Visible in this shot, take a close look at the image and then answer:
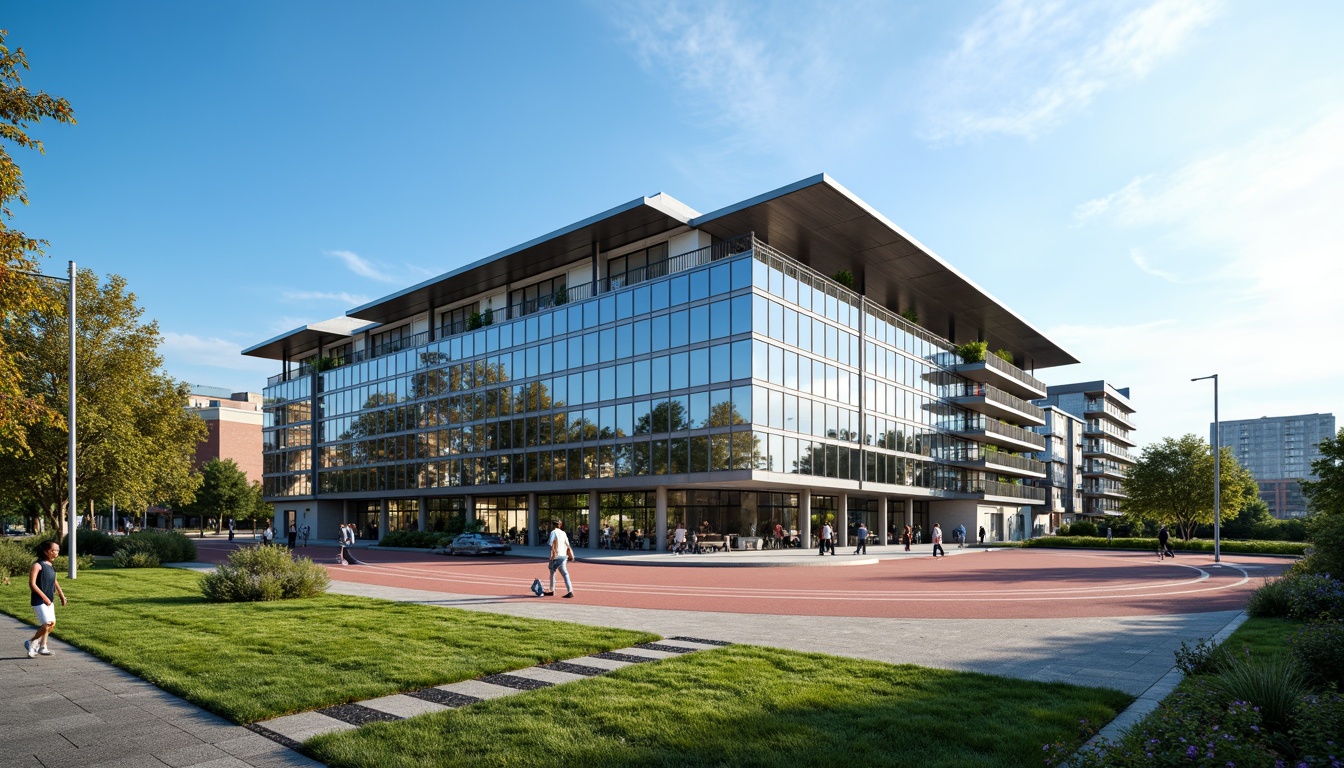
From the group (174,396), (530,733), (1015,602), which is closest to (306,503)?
(174,396)

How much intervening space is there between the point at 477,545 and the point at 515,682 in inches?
1405

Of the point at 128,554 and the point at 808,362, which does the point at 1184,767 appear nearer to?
the point at 128,554

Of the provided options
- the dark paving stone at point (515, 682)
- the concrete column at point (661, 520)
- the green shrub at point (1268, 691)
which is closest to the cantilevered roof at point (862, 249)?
the concrete column at point (661, 520)

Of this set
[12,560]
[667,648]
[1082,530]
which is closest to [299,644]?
[667,648]

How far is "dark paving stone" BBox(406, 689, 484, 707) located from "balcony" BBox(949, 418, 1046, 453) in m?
57.8

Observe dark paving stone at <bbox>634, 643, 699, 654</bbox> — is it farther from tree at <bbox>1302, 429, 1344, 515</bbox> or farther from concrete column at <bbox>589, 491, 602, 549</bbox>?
tree at <bbox>1302, 429, 1344, 515</bbox>

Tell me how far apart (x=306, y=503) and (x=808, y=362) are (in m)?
50.9

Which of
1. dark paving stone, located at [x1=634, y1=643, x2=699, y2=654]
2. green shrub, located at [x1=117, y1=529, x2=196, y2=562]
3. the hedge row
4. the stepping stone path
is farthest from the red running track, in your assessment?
the hedge row

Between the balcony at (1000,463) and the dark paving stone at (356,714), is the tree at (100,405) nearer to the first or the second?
Result: the dark paving stone at (356,714)

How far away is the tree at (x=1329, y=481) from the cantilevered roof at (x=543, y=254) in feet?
124

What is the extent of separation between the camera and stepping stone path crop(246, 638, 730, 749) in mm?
7766

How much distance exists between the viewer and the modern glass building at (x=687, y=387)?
42.4m

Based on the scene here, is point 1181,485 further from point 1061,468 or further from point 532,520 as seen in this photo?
point 532,520

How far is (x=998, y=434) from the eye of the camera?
6594cm
